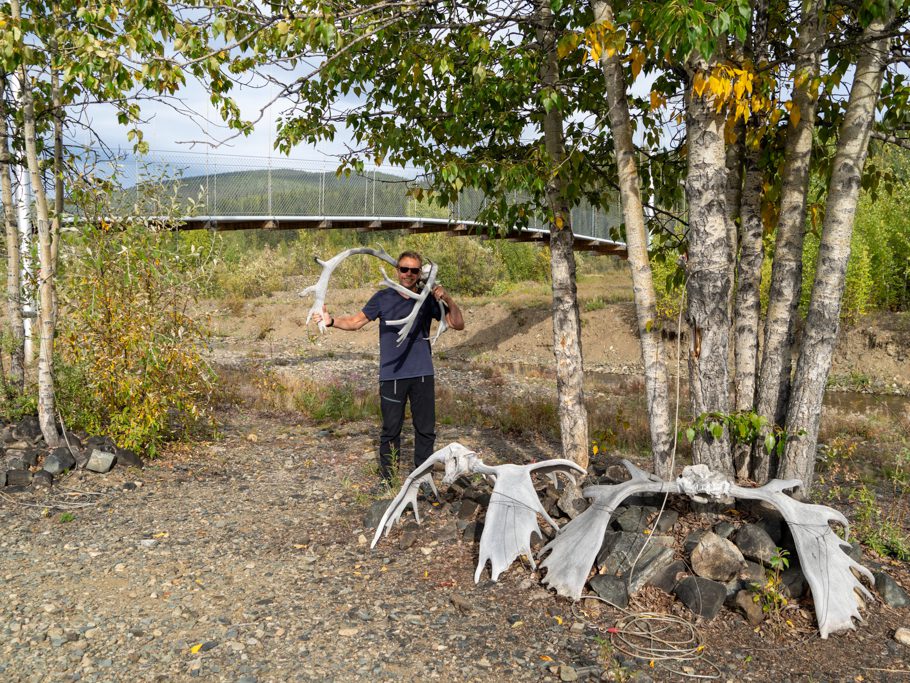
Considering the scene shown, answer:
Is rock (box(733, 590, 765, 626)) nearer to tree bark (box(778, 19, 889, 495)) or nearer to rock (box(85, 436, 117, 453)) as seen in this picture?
tree bark (box(778, 19, 889, 495))

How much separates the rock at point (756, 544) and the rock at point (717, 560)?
8cm

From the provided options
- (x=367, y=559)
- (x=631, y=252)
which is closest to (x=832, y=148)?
(x=631, y=252)

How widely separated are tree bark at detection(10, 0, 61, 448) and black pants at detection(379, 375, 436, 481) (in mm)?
3114

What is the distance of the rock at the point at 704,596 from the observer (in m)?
3.83

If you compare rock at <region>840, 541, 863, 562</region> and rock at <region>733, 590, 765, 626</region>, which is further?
rock at <region>840, 541, 863, 562</region>

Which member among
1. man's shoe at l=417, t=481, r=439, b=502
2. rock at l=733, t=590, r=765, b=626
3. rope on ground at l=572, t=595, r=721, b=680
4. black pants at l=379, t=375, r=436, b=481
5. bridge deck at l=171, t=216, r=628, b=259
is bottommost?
rope on ground at l=572, t=595, r=721, b=680

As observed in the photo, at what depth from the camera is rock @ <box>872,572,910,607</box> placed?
12.8ft

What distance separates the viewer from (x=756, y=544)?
4.14 meters

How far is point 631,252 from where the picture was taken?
497 centimetres

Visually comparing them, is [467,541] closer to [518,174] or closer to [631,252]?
[631,252]

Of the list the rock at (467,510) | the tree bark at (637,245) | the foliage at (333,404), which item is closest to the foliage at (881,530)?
the tree bark at (637,245)

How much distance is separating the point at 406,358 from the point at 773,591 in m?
2.97

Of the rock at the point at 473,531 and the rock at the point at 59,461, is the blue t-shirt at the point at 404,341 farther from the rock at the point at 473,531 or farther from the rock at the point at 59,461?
the rock at the point at 59,461

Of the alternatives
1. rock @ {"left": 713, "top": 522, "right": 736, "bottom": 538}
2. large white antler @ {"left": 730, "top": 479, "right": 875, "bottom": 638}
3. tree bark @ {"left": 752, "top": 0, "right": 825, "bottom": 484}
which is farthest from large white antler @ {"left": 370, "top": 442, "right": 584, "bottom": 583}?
tree bark @ {"left": 752, "top": 0, "right": 825, "bottom": 484}
